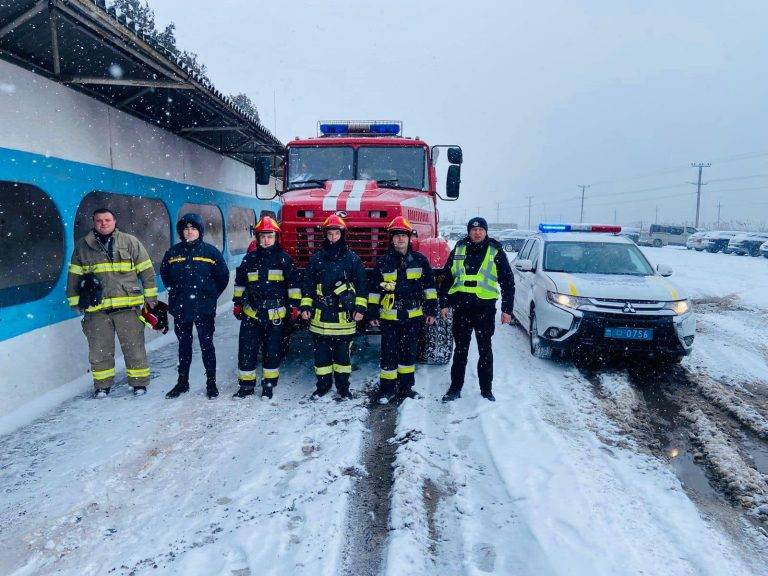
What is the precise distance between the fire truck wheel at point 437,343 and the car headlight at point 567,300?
1.29 metres

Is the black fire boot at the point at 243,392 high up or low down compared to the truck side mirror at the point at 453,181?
down

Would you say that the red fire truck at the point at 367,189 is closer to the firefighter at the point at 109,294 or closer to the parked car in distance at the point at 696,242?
the firefighter at the point at 109,294

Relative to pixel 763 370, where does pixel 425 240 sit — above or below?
above

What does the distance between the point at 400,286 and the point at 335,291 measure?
0.65m

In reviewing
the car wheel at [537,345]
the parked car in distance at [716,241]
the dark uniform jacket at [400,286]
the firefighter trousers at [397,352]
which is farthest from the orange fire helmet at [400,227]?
the parked car in distance at [716,241]

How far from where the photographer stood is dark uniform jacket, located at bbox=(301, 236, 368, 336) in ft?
15.3

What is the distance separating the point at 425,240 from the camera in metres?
5.98

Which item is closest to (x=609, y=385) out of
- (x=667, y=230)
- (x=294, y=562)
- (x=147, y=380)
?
(x=294, y=562)

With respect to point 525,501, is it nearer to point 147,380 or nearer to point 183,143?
point 147,380

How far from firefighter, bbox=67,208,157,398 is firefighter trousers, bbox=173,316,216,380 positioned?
43 centimetres

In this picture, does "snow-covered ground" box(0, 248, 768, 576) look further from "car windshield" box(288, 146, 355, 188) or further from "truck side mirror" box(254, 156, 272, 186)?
"truck side mirror" box(254, 156, 272, 186)

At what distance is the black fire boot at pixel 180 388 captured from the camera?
16.2ft

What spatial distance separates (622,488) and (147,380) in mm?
4570

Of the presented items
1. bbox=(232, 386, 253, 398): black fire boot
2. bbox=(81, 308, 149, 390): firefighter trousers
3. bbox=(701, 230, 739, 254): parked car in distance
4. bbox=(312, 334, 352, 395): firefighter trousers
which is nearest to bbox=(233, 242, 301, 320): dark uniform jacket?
bbox=(312, 334, 352, 395): firefighter trousers
